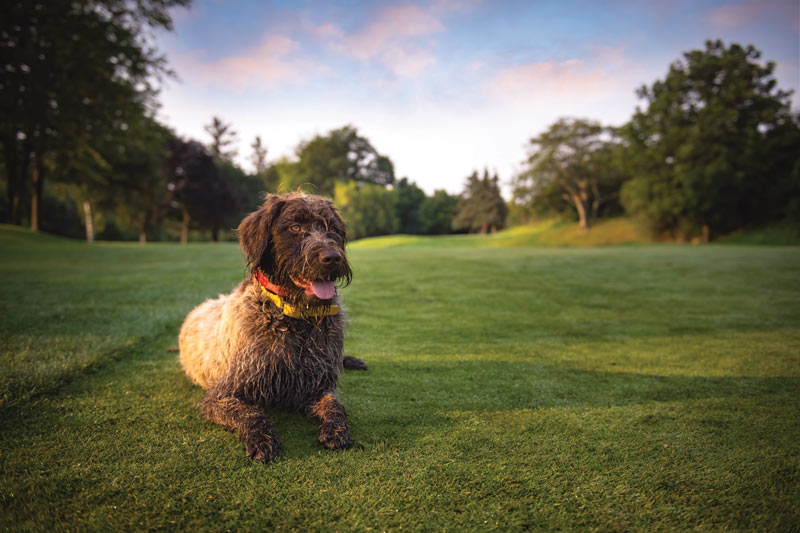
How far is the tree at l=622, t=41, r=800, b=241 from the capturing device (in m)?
34.9

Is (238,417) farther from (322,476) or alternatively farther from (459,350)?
(459,350)

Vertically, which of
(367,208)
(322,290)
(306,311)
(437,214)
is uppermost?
(437,214)

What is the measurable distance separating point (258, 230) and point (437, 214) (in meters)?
79.8

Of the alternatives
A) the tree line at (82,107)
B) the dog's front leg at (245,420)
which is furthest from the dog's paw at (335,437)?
the tree line at (82,107)

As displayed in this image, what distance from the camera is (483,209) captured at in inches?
3000

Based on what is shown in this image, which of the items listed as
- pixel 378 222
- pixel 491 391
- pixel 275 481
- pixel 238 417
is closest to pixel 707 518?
pixel 491 391

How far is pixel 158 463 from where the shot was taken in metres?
2.46

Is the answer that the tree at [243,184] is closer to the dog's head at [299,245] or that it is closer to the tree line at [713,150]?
the tree line at [713,150]

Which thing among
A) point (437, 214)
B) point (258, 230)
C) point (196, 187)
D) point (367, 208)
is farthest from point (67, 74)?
point (437, 214)

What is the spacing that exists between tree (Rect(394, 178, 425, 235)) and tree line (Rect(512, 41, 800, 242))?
42927 mm

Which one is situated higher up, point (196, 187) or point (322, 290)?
point (196, 187)

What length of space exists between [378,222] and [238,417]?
198 ft

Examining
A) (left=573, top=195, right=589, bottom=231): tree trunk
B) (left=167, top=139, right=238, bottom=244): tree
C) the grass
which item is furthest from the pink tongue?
(left=573, top=195, right=589, bottom=231): tree trunk

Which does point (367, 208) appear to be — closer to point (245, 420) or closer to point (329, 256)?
point (329, 256)
